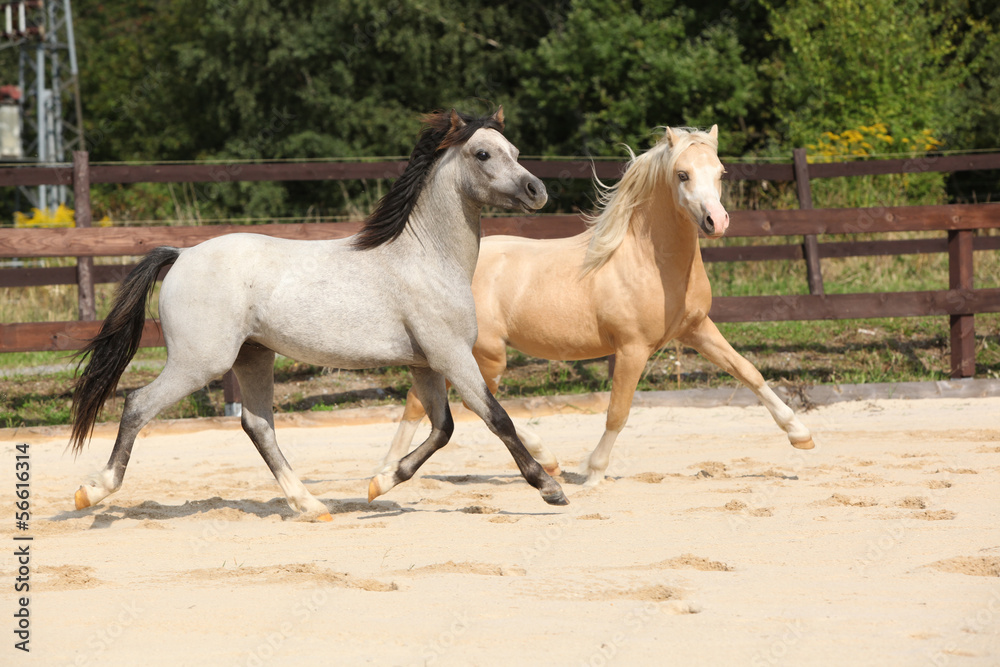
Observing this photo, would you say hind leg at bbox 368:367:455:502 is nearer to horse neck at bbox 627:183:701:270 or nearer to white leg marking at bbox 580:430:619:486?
white leg marking at bbox 580:430:619:486

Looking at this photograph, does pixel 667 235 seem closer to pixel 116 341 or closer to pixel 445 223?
pixel 445 223

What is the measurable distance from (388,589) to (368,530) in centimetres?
98

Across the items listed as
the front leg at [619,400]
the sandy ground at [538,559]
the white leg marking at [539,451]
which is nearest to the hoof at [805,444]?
the sandy ground at [538,559]

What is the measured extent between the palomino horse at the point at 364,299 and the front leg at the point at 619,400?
2.66 feet

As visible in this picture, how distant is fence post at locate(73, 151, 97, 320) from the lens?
27.2 ft

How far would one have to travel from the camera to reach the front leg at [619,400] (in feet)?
16.7

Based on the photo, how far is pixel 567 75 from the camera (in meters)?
20.9

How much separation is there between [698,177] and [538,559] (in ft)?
6.89

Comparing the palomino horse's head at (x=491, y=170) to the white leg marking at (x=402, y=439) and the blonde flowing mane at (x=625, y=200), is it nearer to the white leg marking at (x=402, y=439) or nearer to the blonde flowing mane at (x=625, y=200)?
the blonde flowing mane at (x=625, y=200)

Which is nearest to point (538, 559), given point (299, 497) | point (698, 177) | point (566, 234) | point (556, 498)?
point (556, 498)

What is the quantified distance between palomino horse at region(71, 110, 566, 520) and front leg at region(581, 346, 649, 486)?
Result: 81 cm

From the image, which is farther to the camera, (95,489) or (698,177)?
(698,177)

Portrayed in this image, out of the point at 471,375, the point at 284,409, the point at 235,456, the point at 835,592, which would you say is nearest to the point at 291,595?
the point at 471,375

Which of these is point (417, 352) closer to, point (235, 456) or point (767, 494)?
point (767, 494)
